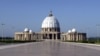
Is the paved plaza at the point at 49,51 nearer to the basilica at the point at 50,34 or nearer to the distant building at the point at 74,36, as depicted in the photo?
the distant building at the point at 74,36

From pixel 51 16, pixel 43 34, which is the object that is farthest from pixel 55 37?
pixel 51 16

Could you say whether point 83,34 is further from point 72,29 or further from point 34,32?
point 34,32

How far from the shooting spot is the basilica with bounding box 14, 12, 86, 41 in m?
117

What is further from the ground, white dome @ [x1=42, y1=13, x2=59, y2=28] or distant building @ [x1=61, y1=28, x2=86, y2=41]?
white dome @ [x1=42, y1=13, x2=59, y2=28]

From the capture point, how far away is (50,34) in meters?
125

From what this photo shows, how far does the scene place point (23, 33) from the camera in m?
127

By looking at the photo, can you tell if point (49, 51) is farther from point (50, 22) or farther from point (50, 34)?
point (50, 22)

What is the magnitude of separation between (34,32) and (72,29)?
60.4 ft

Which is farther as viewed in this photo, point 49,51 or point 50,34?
point 50,34

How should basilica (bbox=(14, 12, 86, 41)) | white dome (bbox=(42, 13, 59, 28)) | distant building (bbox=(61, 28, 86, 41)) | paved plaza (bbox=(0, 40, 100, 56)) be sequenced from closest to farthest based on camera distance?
paved plaza (bbox=(0, 40, 100, 56)) → distant building (bbox=(61, 28, 86, 41)) → basilica (bbox=(14, 12, 86, 41)) → white dome (bbox=(42, 13, 59, 28))

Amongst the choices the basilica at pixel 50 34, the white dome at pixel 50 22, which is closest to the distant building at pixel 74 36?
the basilica at pixel 50 34

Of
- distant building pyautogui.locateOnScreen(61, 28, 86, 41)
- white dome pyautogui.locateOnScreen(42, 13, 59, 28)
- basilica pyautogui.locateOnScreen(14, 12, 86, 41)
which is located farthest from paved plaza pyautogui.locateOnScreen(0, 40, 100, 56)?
white dome pyautogui.locateOnScreen(42, 13, 59, 28)

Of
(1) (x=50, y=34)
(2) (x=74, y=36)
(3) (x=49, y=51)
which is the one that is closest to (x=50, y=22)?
(1) (x=50, y=34)

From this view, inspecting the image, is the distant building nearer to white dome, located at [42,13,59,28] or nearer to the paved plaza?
white dome, located at [42,13,59,28]
